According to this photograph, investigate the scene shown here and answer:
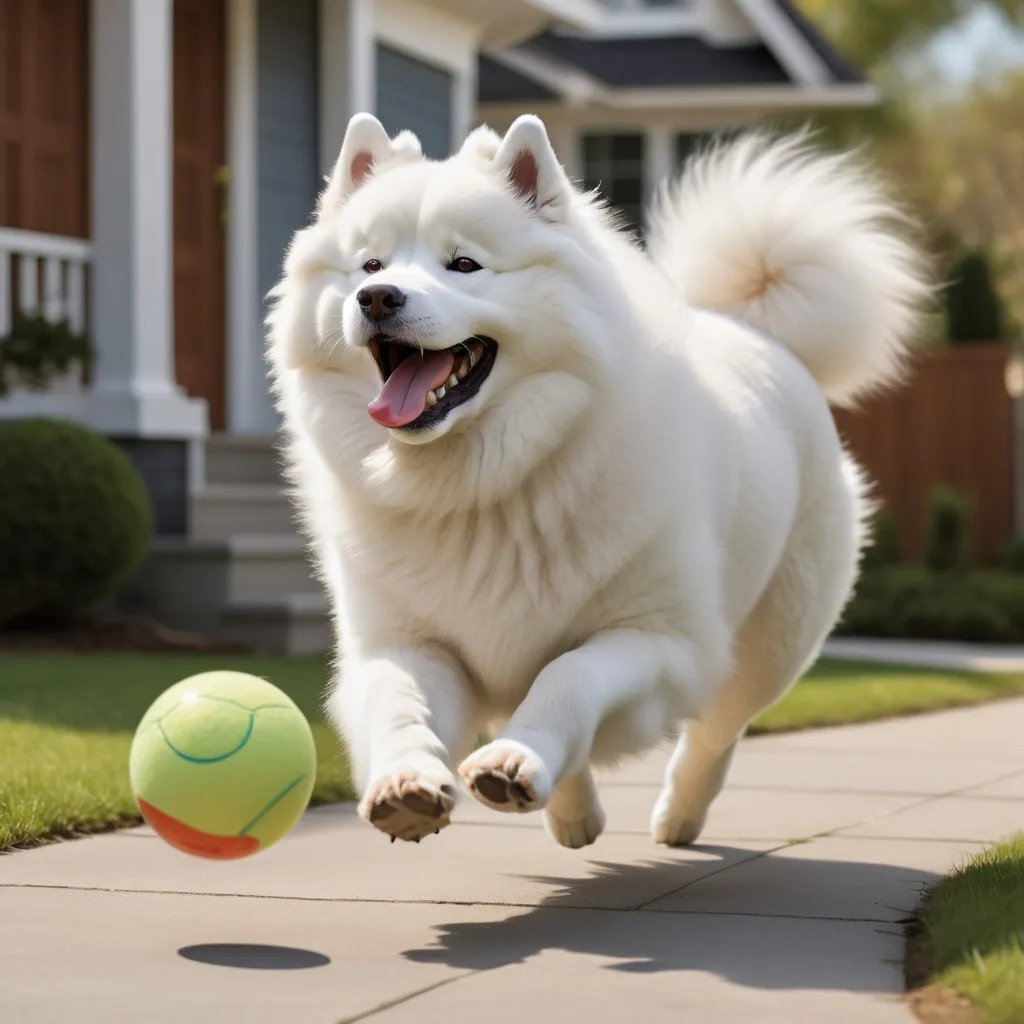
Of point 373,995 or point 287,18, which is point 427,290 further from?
point 287,18

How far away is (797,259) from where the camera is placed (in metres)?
5.28

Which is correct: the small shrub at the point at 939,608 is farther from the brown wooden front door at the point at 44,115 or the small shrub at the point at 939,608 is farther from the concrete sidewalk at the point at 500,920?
the concrete sidewalk at the point at 500,920

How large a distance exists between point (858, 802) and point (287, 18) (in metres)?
8.24

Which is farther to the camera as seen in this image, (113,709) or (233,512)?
(233,512)

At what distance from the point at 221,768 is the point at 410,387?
2.85 ft

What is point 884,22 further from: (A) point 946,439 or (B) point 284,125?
(B) point 284,125

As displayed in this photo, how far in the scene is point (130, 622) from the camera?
9516 mm

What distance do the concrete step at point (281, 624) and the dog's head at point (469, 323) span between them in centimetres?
552

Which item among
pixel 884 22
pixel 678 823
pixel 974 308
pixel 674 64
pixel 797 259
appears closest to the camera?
pixel 678 823

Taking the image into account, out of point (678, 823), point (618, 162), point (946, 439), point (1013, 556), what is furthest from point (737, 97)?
point (678, 823)

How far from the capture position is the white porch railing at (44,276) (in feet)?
33.1

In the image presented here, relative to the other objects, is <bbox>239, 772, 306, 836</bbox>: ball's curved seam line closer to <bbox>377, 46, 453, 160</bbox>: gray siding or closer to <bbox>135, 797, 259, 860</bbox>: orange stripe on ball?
<bbox>135, 797, 259, 860</bbox>: orange stripe on ball

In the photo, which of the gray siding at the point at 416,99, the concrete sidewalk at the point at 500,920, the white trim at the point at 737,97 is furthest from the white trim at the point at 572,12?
the concrete sidewalk at the point at 500,920

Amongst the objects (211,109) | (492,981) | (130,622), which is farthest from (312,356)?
(211,109)
